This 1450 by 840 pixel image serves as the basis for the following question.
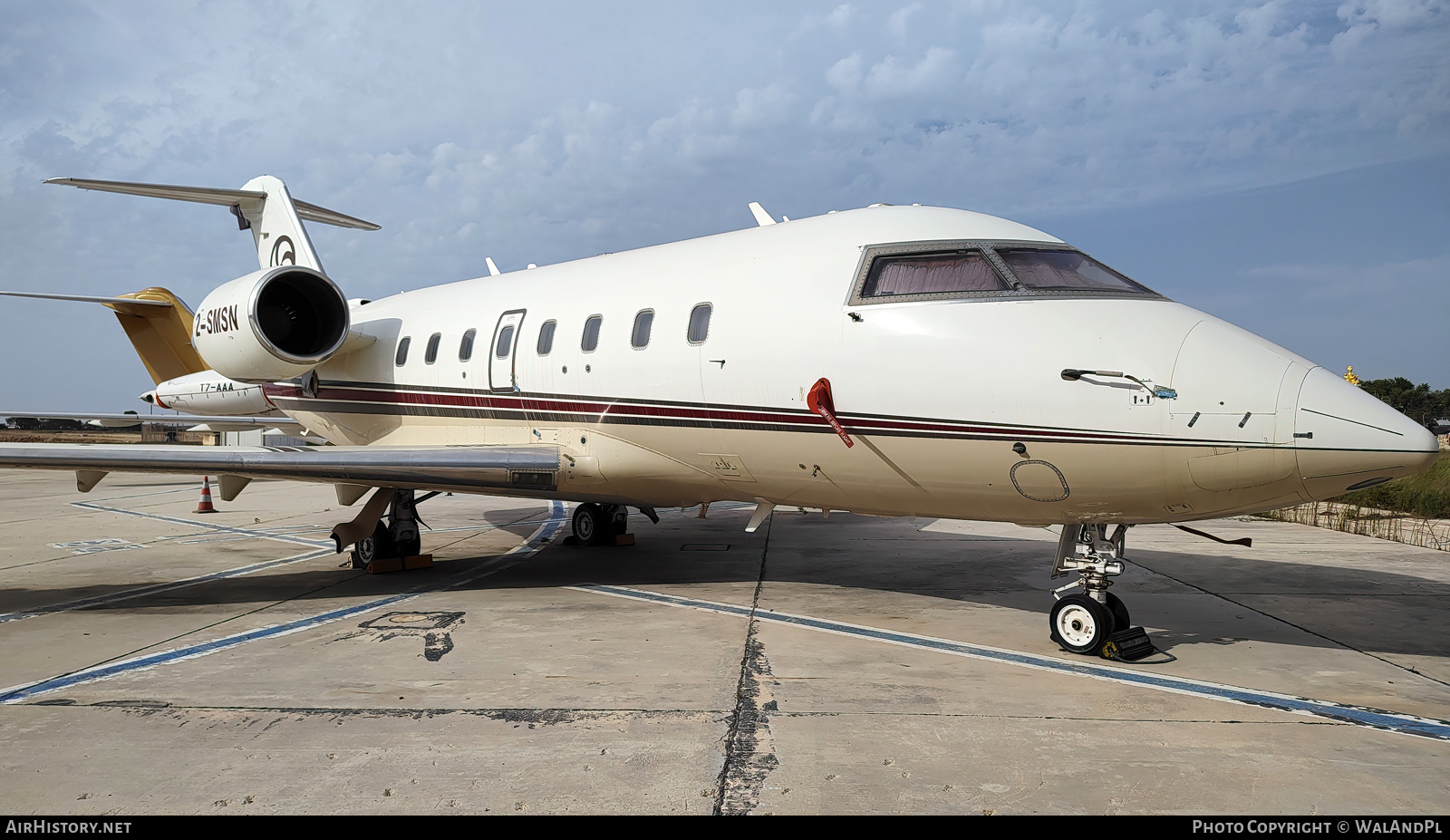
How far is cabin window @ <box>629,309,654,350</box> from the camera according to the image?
7.75m

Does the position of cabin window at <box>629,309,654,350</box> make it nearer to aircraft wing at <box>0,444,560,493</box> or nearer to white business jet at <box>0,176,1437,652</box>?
white business jet at <box>0,176,1437,652</box>

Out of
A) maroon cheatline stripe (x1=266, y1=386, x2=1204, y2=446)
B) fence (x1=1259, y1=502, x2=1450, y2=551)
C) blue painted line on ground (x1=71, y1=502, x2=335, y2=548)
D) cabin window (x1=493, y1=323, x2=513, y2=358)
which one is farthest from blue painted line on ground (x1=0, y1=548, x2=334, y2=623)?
fence (x1=1259, y1=502, x2=1450, y2=551)

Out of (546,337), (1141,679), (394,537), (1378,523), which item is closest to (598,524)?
(394,537)

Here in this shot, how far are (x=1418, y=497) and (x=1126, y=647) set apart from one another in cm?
1406

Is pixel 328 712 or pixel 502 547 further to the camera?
pixel 502 547

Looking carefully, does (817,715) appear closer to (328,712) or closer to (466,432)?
(328,712)

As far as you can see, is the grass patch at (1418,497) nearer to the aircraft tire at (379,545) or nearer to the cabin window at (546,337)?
the cabin window at (546,337)

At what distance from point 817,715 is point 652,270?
478 centimetres

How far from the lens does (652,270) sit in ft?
27.1

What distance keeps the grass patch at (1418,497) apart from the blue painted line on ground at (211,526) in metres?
16.6

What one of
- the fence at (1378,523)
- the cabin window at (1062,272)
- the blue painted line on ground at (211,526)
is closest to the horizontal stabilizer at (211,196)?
the blue painted line on ground at (211,526)

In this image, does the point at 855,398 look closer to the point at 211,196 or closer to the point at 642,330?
the point at 642,330

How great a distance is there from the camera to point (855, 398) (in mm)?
6277

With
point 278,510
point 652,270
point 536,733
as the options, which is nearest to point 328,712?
point 536,733
